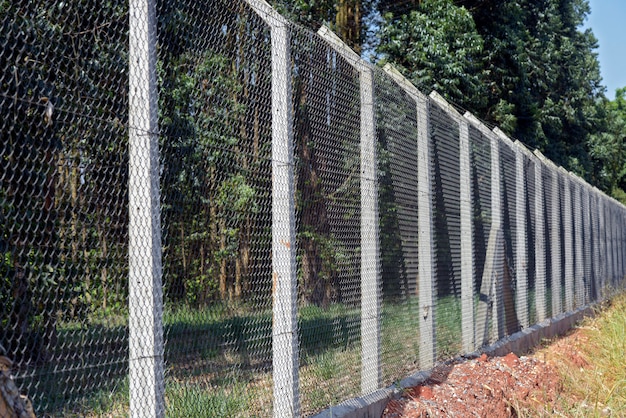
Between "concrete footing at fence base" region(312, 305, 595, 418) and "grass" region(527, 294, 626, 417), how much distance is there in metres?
0.32

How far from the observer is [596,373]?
27.0 feet

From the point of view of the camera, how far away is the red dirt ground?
20.4ft

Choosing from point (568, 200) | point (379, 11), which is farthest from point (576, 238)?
point (379, 11)

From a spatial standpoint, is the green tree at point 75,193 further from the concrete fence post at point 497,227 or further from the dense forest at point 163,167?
the concrete fence post at point 497,227

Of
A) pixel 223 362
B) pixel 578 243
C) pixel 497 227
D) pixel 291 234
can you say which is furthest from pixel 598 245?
pixel 223 362

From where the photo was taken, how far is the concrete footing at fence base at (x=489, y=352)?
17.4ft

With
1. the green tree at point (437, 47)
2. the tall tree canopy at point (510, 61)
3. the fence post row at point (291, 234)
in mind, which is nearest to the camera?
the fence post row at point (291, 234)

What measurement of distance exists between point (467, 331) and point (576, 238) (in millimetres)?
7792

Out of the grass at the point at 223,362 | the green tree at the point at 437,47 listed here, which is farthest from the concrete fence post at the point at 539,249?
the grass at the point at 223,362

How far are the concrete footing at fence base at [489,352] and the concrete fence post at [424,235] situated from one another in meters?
0.31

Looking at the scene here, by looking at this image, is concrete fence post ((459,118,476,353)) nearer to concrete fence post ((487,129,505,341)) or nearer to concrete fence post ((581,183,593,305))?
concrete fence post ((487,129,505,341))

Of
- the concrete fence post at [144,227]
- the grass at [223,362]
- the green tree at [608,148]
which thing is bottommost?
the grass at [223,362]

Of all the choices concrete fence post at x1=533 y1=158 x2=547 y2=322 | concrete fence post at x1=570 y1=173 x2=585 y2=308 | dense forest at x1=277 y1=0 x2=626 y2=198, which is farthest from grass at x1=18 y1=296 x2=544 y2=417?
concrete fence post at x1=570 y1=173 x2=585 y2=308

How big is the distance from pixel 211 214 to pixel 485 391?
12.1 feet
